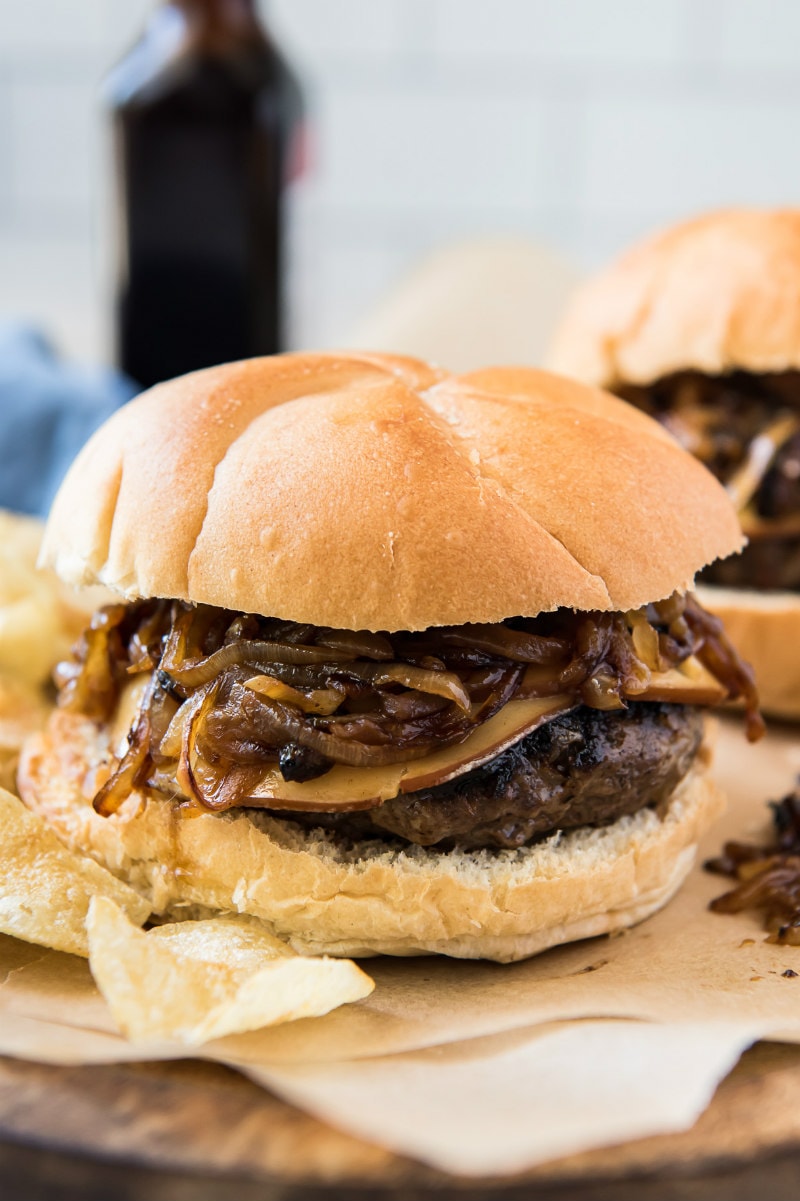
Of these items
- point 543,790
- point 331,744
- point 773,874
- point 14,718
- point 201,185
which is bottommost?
point 773,874

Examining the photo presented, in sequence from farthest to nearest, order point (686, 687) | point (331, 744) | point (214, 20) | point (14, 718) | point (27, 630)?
point (214, 20) → point (27, 630) → point (14, 718) → point (686, 687) → point (331, 744)

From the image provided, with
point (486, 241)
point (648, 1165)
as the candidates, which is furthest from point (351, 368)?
point (486, 241)

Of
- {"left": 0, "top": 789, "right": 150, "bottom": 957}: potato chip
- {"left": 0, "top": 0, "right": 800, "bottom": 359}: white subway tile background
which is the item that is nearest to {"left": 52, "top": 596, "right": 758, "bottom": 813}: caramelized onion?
{"left": 0, "top": 789, "right": 150, "bottom": 957}: potato chip

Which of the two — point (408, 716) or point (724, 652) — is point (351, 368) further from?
point (724, 652)

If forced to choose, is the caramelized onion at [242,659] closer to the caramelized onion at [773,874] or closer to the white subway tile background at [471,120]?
the caramelized onion at [773,874]

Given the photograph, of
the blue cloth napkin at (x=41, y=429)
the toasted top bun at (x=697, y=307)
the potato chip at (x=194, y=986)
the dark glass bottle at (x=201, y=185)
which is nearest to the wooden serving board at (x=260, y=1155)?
the potato chip at (x=194, y=986)

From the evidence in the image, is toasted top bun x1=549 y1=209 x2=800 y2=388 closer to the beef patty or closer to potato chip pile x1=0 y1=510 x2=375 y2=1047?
the beef patty

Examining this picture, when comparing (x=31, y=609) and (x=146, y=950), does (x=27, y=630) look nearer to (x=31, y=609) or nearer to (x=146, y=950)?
(x=31, y=609)

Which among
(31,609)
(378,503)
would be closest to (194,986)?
(378,503)
